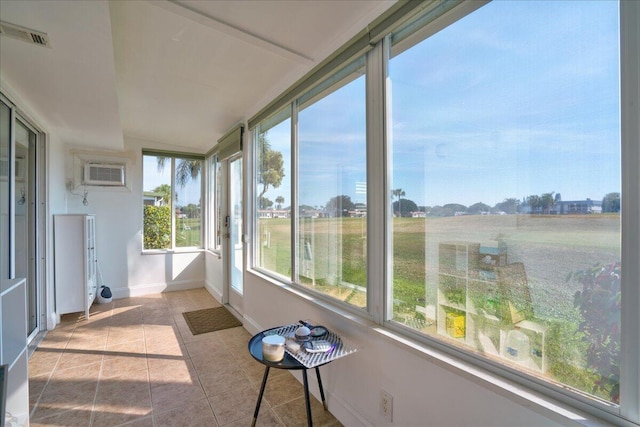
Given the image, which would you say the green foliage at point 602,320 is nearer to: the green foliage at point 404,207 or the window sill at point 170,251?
the green foliage at point 404,207

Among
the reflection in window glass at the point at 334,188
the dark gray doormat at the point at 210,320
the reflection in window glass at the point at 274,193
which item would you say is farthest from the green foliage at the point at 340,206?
the dark gray doormat at the point at 210,320

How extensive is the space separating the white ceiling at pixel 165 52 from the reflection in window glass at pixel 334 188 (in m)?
0.29

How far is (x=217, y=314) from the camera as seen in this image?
379 cm

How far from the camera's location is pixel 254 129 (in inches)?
130

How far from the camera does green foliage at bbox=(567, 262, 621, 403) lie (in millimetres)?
871

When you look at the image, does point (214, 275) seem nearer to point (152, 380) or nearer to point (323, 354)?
point (152, 380)

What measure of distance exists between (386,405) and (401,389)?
0.16 metres

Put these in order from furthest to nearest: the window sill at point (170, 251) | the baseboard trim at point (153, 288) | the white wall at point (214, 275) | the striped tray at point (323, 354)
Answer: the window sill at point (170, 251)
the baseboard trim at point (153, 288)
the white wall at point (214, 275)
the striped tray at point (323, 354)

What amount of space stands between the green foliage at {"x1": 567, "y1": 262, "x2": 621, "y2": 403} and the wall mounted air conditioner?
524cm

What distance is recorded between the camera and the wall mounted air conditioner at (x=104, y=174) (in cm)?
417

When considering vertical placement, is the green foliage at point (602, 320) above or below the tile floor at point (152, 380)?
above

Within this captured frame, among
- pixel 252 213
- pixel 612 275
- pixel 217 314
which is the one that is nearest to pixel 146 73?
pixel 252 213

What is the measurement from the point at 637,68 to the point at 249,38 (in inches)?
73.6

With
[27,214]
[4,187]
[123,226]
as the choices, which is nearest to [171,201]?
[123,226]
